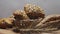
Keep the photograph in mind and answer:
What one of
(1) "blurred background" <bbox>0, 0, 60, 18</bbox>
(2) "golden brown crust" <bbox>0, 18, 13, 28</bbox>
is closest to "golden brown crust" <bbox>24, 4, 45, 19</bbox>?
(2) "golden brown crust" <bbox>0, 18, 13, 28</bbox>

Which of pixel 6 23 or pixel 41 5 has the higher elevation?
pixel 41 5

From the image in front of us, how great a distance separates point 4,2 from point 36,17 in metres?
0.44

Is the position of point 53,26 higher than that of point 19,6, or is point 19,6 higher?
point 19,6

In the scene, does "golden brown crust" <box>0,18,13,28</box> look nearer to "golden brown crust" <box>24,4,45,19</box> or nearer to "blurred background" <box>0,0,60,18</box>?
"golden brown crust" <box>24,4,45,19</box>

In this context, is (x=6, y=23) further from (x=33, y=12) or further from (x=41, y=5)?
(x=41, y=5)

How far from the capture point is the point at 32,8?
53 centimetres

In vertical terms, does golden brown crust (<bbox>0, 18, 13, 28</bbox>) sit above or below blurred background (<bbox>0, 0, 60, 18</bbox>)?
below

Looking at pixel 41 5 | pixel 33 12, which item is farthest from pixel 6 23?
pixel 41 5

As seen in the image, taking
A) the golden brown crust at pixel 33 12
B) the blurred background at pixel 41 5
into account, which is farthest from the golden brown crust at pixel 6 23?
the blurred background at pixel 41 5

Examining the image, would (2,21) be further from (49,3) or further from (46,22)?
(49,3)

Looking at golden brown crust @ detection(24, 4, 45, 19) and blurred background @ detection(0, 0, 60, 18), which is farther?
blurred background @ detection(0, 0, 60, 18)

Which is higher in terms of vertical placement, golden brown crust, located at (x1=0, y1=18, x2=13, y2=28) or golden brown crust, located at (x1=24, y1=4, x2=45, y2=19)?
golden brown crust, located at (x1=24, y1=4, x2=45, y2=19)

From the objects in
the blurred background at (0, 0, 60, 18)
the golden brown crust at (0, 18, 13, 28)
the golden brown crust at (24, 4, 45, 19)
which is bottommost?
the golden brown crust at (0, 18, 13, 28)

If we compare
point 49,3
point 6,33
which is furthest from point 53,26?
point 49,3
